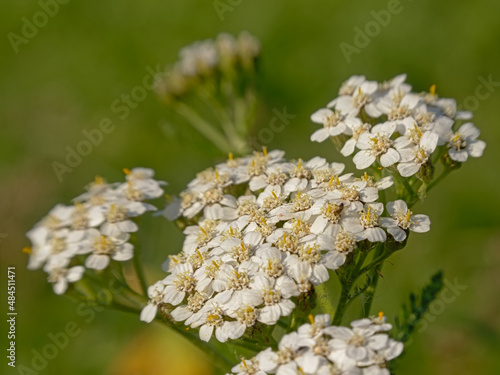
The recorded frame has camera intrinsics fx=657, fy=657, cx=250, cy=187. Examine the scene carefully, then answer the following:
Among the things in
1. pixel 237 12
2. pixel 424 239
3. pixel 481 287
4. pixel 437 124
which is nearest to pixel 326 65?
pixel 237 12

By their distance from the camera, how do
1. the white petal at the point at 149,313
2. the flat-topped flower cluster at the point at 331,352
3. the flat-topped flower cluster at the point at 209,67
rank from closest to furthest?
the flat-topped flower cluster at the point at 331,352 → the white petal at the point at 149,313 → the flat-topped flower cluster at the point at 209,67

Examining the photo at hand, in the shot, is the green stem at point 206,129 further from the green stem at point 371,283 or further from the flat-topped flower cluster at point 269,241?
the green stem at point 371,283

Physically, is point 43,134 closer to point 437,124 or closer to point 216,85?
point 216,85

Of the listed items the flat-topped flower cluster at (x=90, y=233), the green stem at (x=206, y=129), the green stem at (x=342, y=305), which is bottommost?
the green stem at (x=342, y=305)

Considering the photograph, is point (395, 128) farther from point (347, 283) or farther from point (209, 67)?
point (209, 67)

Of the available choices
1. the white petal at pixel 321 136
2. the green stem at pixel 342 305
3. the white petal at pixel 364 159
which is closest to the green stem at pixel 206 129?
the white petal at pixel 321 136

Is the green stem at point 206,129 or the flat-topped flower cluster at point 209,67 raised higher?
the flat-topped flower cluster at point 209,67

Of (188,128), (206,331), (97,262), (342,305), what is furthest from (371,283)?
(188,128)
